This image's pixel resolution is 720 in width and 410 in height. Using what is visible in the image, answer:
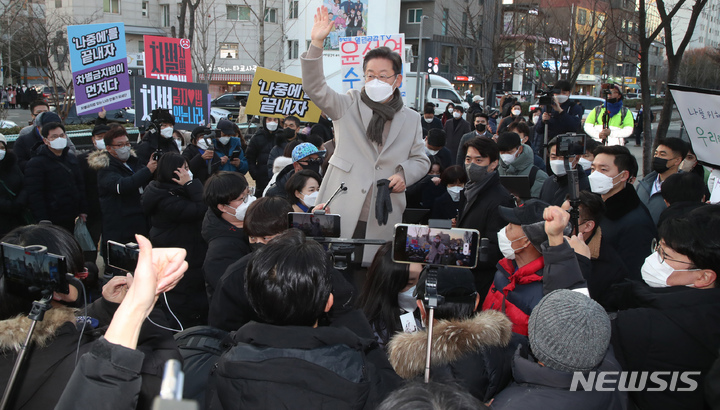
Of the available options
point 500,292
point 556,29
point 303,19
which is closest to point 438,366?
point 500,292

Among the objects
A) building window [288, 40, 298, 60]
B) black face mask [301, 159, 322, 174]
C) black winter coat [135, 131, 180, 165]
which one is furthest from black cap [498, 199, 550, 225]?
building window [288, 40, 298, 60]

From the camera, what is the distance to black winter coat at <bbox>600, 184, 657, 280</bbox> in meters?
3.88

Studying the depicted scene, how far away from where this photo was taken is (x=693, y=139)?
14.7 feet

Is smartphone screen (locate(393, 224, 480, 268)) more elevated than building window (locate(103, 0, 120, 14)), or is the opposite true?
building window (locate(103, 0, 120, 14))

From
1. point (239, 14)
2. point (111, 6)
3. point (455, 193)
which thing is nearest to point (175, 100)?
point (455, 193)

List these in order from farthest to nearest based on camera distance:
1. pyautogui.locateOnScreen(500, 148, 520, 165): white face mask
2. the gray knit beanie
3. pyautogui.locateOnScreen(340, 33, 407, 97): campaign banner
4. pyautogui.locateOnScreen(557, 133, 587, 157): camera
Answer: pyautogui.locateOnScreen(340, 33, 407, 97): campaign banner, pyautogui.locateOnScreen(500, 148, 520, 165): white face mask, pyautogui.locateOnScreen(557, 133, 587, 157): camera, the gray knit beanie

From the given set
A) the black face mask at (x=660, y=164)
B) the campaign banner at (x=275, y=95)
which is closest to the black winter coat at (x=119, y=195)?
the campaign banner at (x=275, y=95)

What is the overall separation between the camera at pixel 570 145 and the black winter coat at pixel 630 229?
32.8 inches

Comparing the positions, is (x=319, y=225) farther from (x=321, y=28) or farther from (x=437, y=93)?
(x=437, y=93)

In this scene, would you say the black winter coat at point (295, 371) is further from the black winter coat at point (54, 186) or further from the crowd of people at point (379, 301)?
the black winter coat at point (54, 186)

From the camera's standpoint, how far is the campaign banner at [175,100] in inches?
351

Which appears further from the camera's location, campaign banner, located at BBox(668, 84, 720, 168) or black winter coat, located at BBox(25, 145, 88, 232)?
black winter coat, located at BBox(25, 145, 88, 232)

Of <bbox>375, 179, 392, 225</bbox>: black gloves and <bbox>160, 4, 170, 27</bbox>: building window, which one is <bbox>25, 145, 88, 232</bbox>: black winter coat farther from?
<bbox>160, 4, 170, 27</bbox>: building window

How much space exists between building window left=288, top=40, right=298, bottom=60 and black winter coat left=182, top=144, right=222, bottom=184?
3488 cm
